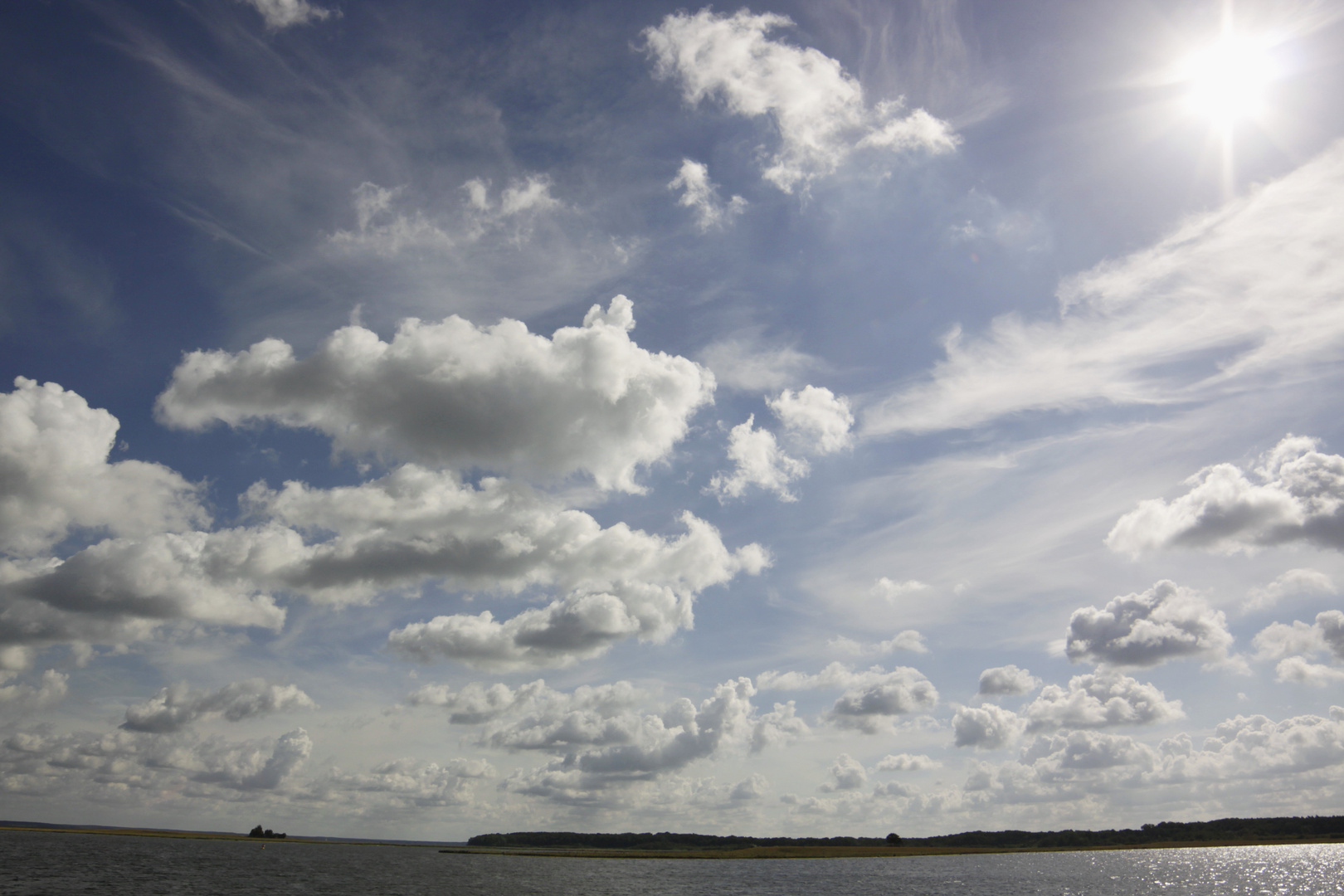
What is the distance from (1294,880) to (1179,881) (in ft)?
88.8

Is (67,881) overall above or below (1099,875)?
above

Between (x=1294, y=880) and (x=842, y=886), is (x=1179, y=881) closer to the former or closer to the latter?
(x=1294, y=880)

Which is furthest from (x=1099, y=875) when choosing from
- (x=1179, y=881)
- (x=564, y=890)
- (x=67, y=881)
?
(x=67, y=881)

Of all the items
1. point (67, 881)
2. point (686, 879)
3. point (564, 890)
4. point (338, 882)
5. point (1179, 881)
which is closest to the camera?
point (67, 881)

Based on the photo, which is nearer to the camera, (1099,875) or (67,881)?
(67,881)

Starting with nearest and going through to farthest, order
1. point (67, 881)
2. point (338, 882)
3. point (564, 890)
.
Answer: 1. point (67, 881)
2. point (564, 890)
3. point (338, 882)

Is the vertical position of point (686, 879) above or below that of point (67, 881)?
below

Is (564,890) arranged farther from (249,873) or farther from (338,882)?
(249,873)

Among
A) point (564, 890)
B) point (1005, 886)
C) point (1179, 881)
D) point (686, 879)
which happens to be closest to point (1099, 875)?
point (1179, 881)

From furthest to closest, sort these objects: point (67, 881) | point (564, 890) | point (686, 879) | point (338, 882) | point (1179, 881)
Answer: point (686, 879), point (1179, 881), point (338, 882), point (564, 890), point (67, 881)

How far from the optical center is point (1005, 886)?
155625 mm

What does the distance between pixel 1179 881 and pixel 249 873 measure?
21602 centimetres

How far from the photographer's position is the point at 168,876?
151m

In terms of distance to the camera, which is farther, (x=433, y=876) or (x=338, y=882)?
(x=433, y=876)
